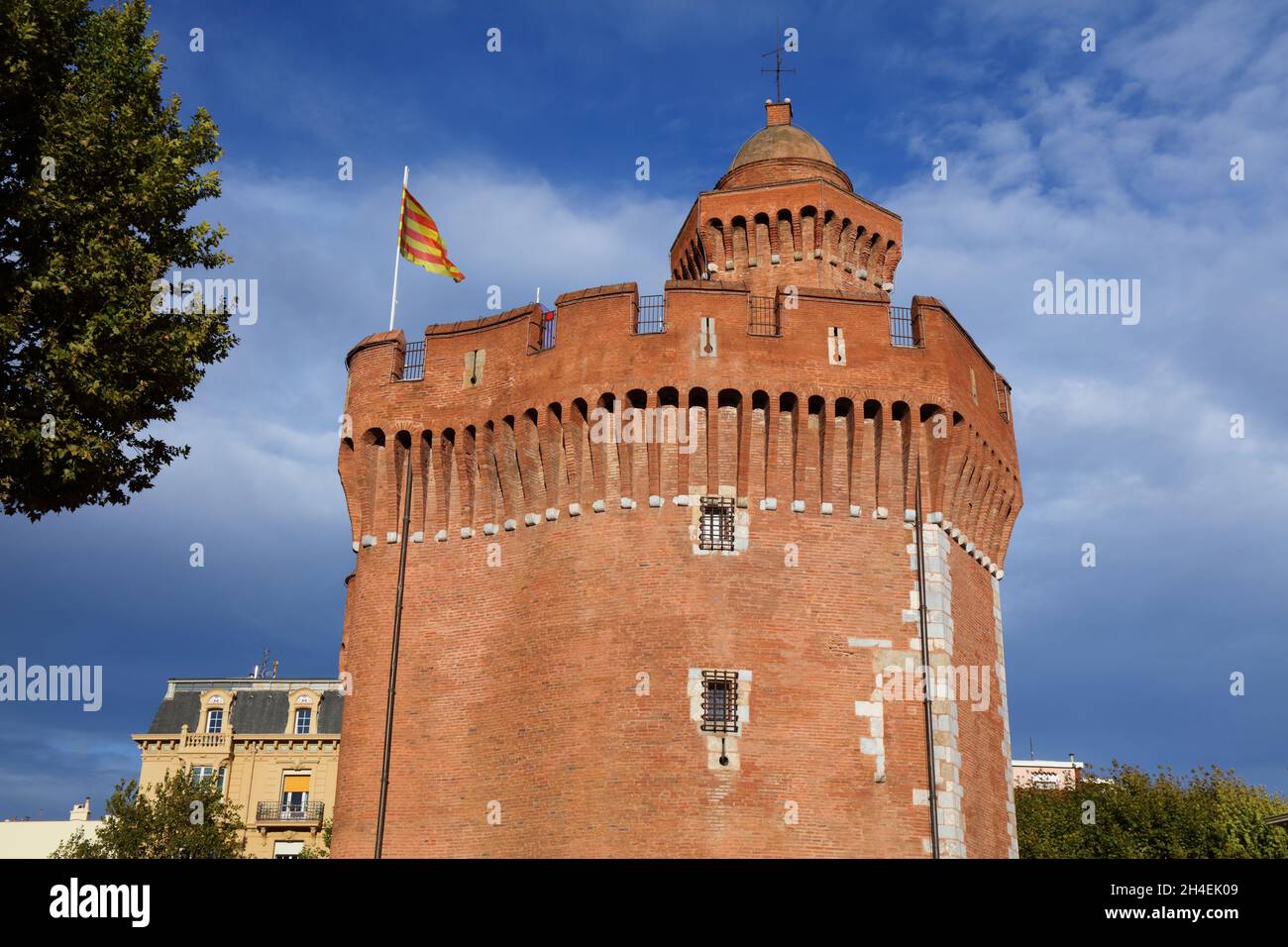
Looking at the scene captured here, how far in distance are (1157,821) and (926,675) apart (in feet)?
93.9

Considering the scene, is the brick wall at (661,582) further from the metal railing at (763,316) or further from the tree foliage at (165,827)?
the tree foliage at (165,827)

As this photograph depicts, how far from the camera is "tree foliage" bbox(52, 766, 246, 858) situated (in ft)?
162

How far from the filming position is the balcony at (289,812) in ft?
193

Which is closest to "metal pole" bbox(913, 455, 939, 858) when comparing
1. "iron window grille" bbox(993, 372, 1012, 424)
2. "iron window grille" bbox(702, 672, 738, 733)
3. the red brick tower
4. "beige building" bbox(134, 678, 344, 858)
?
the red brick tower

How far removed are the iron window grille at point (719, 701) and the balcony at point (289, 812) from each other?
39.6 m

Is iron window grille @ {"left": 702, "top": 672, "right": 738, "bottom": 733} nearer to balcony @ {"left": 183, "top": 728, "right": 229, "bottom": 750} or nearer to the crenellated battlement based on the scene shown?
the crenellated battlement

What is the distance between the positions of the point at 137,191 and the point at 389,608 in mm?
12946

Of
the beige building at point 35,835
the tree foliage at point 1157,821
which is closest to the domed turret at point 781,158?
the tree foliage at point 1157,821

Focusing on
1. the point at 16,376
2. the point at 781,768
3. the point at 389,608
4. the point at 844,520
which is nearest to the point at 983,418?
the point at 844,520

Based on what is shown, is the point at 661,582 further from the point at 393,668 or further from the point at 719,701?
the point at 393,668
